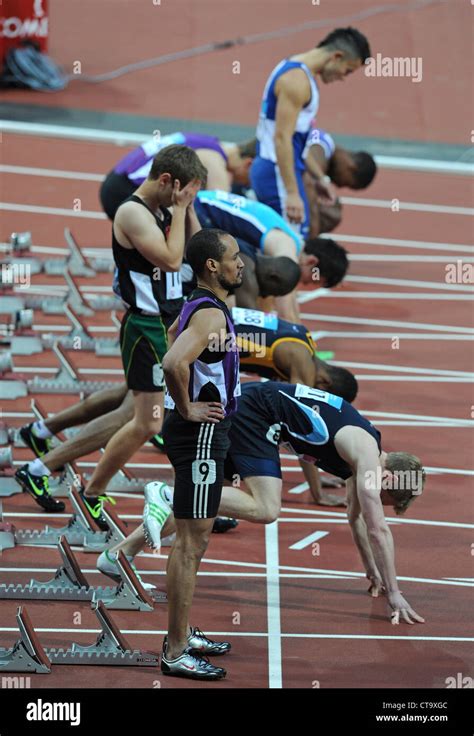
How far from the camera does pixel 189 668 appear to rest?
672 cm

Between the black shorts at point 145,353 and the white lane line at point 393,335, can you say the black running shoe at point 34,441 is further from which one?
the white lane line at point 393,335

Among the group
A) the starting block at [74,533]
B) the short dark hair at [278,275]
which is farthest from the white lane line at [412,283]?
the starting block at [74,533]

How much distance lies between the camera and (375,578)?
790 centimetres

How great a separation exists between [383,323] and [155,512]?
18.3 feet

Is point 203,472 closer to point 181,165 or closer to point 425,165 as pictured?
point 181,165

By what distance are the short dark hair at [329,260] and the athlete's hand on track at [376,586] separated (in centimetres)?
285

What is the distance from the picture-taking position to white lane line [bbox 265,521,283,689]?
22.9ft

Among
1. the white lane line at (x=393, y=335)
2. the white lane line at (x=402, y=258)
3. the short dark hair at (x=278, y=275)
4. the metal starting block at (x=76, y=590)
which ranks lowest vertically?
the metal starting block at (x=76, y=590)

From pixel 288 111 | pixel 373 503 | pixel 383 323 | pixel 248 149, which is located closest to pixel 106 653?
pixel 373 503

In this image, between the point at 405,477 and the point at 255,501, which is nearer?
the point at 405,477

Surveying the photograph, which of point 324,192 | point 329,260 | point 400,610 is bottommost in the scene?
point 400,610

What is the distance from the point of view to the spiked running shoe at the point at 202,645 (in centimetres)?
692

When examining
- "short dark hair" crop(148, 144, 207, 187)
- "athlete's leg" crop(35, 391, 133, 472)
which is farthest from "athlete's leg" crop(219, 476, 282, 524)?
"short dark hair" crop(148, 144, 207, 187)
